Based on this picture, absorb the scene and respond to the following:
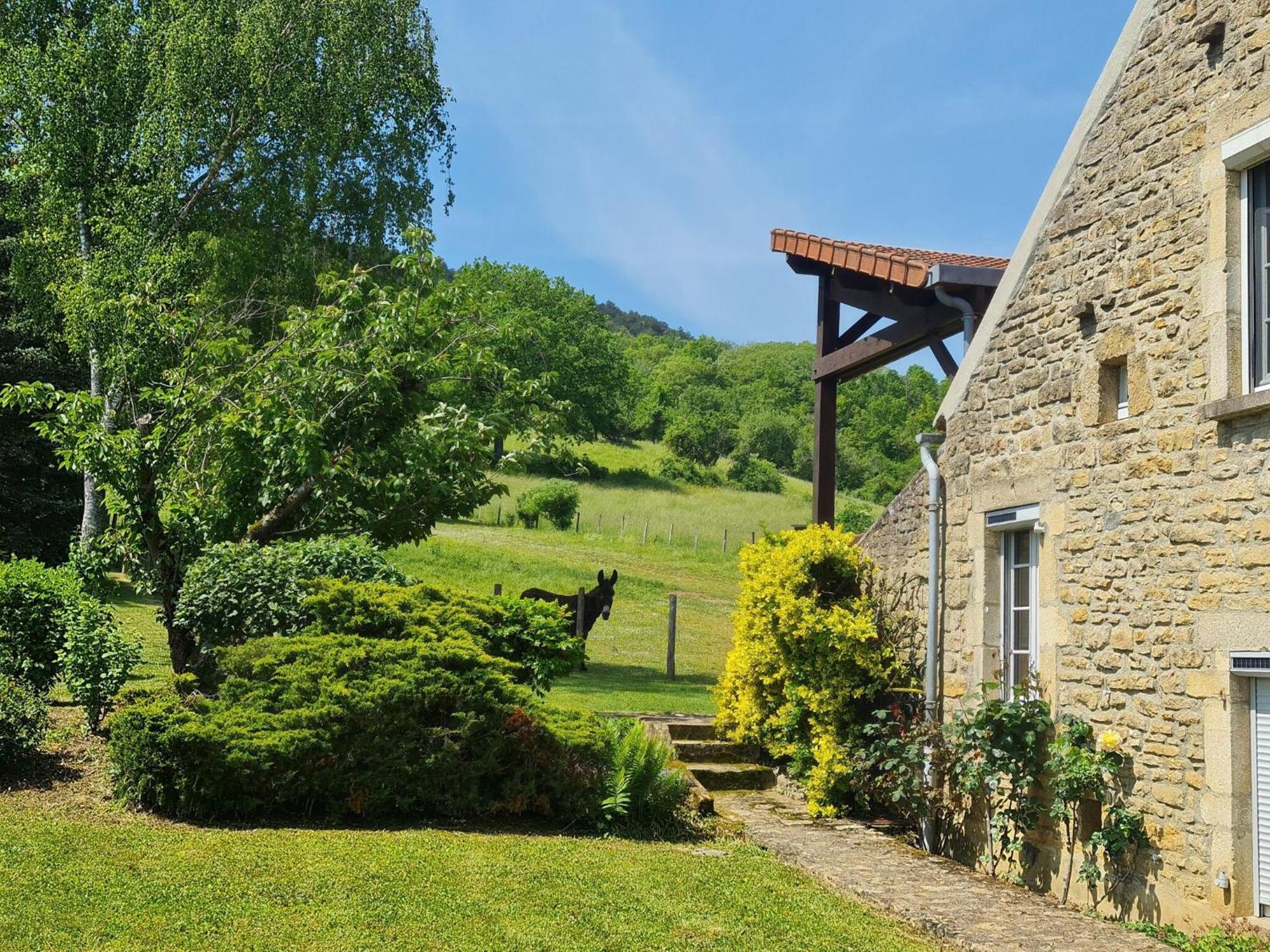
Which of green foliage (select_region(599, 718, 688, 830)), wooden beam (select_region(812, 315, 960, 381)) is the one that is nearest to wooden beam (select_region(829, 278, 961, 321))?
wooden beam (select_region(812, 315, 960, 381))

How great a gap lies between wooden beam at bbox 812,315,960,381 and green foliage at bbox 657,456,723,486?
47701 mm

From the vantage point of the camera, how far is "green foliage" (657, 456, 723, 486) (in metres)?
61.7

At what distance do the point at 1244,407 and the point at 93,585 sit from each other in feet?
32.4

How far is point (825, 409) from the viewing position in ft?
42.5

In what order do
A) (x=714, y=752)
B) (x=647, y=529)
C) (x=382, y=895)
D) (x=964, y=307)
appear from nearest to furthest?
(x=382, y=895), (x=964, y=307), (x=714, y=752), (x=647, y=529)

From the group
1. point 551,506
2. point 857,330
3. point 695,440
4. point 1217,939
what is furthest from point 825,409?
point 695,440

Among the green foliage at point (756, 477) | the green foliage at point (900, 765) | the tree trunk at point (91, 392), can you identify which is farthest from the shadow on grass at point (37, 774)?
the green foliage at point (756, 477)

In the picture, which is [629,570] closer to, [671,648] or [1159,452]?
[671,648]

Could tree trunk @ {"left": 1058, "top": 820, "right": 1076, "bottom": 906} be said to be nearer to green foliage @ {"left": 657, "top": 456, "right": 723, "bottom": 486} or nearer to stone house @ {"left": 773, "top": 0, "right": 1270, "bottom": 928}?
stone house @ {"left": 773, "top": 0, "right": 1270, "bottom": 928}

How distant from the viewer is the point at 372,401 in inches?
479

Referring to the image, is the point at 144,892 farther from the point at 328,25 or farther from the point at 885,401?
the point at 885,401

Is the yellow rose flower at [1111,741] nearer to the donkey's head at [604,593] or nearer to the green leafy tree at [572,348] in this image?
the donkey's head at [604,593]

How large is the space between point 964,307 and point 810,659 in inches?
139

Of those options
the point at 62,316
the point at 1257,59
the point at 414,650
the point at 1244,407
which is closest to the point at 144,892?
the point at 414,650
